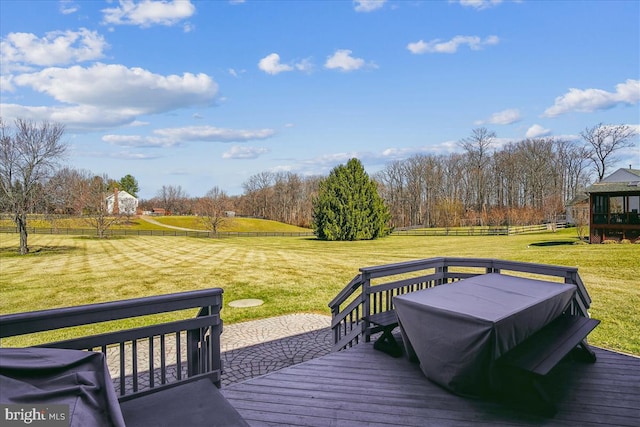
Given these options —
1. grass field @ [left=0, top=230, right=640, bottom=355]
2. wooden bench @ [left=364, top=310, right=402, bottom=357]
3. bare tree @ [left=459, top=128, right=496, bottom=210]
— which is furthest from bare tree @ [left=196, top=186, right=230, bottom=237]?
wooden bench @ [left=364, top=310, right=402, bottom=357]

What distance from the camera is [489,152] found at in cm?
4488

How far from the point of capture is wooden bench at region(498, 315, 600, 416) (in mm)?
2818

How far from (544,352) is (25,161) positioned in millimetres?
26942

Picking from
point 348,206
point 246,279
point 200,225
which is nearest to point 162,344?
point 246,279

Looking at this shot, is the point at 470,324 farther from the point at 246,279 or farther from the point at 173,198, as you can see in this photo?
the point at 173,198

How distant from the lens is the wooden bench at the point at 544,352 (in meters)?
2.82

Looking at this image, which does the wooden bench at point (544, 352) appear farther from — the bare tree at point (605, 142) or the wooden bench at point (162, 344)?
the bare tree at point (605, 142)

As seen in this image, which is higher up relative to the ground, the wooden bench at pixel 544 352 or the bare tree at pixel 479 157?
the bare tree at pixel 479 157


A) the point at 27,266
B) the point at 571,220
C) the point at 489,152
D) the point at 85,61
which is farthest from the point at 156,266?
the point at 489,152

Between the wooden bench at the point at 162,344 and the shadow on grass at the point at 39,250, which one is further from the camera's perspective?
the shadow on grass at the point at 39,250

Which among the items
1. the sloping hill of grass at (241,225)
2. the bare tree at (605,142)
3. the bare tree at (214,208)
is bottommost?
the sloping hill of grass at (241,225)

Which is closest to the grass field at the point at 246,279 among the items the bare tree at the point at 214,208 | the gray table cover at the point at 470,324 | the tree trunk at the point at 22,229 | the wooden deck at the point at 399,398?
the tree trunk at the point at 22,229

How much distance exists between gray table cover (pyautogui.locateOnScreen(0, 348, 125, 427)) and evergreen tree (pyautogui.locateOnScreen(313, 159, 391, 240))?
98.2 feet

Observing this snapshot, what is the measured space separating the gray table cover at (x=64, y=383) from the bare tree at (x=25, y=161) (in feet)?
80.1
